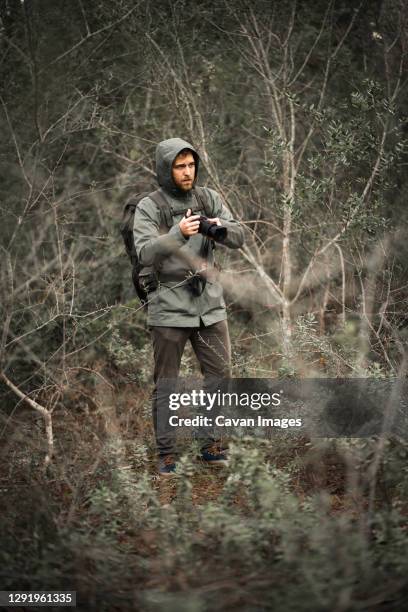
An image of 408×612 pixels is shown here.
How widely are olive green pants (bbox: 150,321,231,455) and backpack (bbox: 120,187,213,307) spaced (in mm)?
297

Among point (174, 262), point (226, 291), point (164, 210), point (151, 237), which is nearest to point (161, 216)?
point (164, 210)

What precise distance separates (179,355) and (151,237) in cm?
84

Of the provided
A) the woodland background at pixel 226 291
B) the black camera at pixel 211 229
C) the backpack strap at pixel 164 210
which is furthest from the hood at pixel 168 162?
the woodland background at pixel 226 291

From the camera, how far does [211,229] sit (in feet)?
14.5

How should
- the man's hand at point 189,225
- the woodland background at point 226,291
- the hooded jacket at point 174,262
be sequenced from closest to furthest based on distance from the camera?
the woodland background at point 226,291
the man's hand at point 189,225
the hooded jacket at point 174,262

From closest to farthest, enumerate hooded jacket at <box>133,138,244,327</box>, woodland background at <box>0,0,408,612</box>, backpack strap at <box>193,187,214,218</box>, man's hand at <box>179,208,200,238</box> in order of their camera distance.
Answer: woodland background at <box>0,0,408,612</box>
man's hand at <box>179,208,200,238</box>
hooded jacket at <box>133,138,244,327</box>
backpack strap at <box>193,187,214,218</box>

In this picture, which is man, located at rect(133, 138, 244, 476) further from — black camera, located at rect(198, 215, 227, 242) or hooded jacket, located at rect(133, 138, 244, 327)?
black camera, located at rect(198, 215, 227, 242)

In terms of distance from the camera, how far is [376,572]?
115 inches

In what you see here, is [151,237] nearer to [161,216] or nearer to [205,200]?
[161,216]

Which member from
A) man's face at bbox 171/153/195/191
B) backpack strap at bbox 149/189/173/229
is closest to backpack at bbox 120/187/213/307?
backpack strap at bbox 149/189/173/229

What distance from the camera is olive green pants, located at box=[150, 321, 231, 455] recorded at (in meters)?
4.70

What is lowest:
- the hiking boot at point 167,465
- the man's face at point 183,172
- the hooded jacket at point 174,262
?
the hiking boot at point 167,465

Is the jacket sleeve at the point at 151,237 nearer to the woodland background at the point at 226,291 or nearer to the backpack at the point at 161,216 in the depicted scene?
the backpack at the point at 161,216

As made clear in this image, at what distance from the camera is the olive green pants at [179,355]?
15.4 feet
